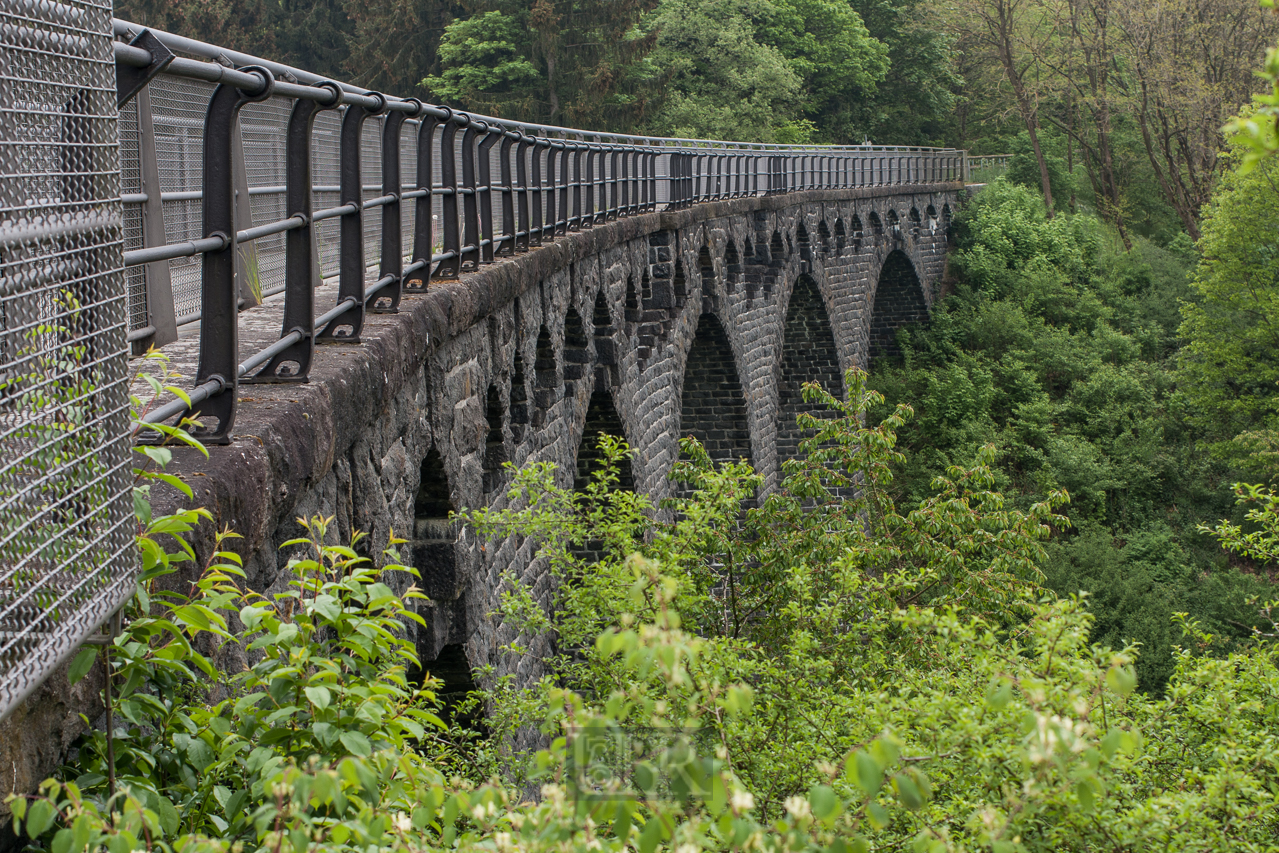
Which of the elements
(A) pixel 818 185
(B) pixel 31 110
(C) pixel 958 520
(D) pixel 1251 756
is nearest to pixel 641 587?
(B) pixel 31 110

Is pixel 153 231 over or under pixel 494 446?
over

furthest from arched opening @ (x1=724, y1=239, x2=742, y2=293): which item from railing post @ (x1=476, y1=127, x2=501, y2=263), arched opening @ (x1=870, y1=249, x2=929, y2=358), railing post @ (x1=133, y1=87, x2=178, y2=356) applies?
railing post @ (x1=133, y1=87, x2=178, y2=356)

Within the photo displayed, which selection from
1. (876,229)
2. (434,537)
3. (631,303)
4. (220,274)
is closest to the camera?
(220,274)

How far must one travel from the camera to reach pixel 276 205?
16.6 ft

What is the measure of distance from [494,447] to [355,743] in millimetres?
5166

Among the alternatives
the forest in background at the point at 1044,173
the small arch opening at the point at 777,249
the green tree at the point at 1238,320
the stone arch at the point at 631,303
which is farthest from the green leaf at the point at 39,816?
the green tree at the point at 1238,320

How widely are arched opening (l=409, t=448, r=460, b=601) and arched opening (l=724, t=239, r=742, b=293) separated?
12.8 meters

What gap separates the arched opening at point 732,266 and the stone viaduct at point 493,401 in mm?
36

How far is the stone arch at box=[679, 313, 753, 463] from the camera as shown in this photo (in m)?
18.9

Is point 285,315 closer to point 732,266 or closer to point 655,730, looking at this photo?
point 655,730

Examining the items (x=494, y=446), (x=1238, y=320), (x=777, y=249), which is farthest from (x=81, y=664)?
(x=1238, y=320)

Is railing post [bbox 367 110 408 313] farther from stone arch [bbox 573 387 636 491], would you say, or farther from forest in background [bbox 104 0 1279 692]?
forest in background [bbox 104 0 1279 692]

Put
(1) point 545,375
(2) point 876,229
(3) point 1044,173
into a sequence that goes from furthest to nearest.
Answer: (3) point 1044,173, (2) point 876,229, (1) point 545,375

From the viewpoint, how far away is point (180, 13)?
33.3 metres
